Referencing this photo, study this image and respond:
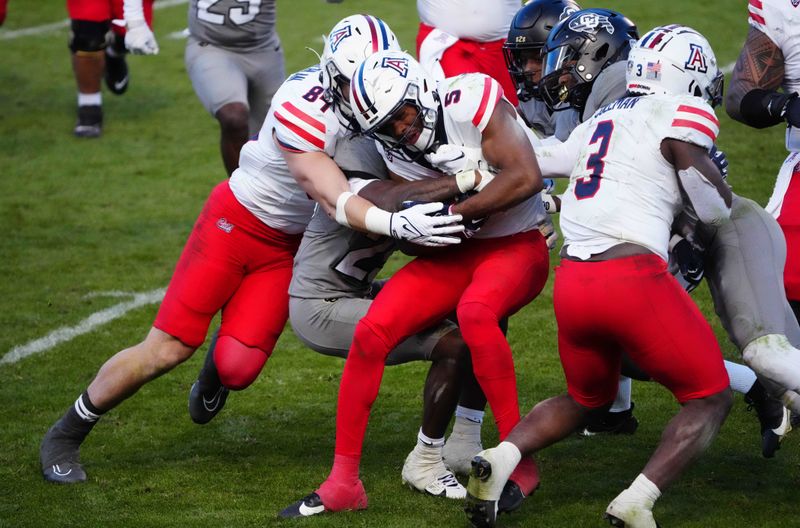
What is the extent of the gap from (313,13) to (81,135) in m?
3.67

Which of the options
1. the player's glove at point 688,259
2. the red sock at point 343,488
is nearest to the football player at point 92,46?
the red sock at point 343,488

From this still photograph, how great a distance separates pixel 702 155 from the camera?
151 inches

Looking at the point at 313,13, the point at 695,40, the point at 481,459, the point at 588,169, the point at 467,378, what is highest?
the point at 695,40

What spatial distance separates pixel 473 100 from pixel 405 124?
249mm

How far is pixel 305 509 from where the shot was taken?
169 inches

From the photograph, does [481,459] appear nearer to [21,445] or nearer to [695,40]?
[695,40]

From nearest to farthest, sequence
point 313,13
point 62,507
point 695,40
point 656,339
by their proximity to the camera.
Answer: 1. point 656,339
2. point 695,40
3. point 62,507
4. point 313,13

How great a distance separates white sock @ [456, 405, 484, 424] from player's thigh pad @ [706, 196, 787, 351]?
1.08 m

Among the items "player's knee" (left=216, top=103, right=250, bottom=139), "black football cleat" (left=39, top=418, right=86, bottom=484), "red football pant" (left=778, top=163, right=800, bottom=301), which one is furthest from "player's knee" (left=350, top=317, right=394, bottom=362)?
"player's knee" (left=216, top=103, right=250, bottom=139)

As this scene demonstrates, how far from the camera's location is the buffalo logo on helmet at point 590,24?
15.3 ft

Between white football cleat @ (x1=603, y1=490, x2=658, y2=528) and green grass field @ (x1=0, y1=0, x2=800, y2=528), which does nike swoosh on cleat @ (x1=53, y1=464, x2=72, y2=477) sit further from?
white football cleat @ (x1=603, y1=490, x2=658, y2=528)

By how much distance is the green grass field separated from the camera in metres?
4.43

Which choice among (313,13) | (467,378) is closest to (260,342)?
(467,378)

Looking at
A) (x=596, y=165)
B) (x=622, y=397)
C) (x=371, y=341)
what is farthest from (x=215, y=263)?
(x=622, y=397)
